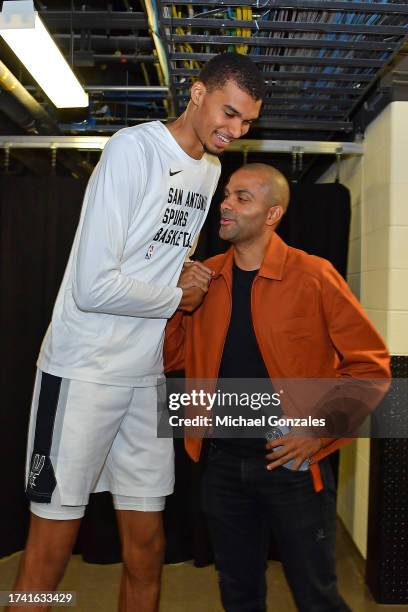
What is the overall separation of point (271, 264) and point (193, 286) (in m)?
0.28

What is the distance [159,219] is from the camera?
164cm

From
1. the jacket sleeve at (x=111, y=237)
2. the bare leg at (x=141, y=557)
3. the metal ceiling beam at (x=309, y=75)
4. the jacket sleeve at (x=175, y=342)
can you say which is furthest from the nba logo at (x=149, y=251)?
the metal ceiling beam at (x=309, y=75)

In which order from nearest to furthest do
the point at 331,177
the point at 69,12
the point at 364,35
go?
the point at 364,35, the point at 69,12, the point at 331,177

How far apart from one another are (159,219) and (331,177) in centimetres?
290

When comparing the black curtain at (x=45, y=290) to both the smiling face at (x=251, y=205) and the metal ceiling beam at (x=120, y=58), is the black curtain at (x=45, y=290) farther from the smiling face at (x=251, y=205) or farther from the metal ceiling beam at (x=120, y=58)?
the smiling face at (x=251, y=205)

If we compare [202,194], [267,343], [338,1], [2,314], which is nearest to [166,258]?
[202,194]

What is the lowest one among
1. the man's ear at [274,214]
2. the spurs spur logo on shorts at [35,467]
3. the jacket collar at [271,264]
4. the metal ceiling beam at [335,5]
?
the spurs spur logo on shorts at [35,467]

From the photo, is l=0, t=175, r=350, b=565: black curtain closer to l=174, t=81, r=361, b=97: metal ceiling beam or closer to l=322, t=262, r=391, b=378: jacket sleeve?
l=174, t=81, r=361, b=97: metal ceiling beam

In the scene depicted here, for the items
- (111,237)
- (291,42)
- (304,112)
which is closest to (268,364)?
(111,237)

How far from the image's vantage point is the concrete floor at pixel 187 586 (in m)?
2.72

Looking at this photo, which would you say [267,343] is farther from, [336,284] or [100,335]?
[100,335]

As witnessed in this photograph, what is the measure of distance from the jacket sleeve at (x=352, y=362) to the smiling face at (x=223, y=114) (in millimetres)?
512

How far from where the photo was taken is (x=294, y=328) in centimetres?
177

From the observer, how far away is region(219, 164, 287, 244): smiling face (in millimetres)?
1936
